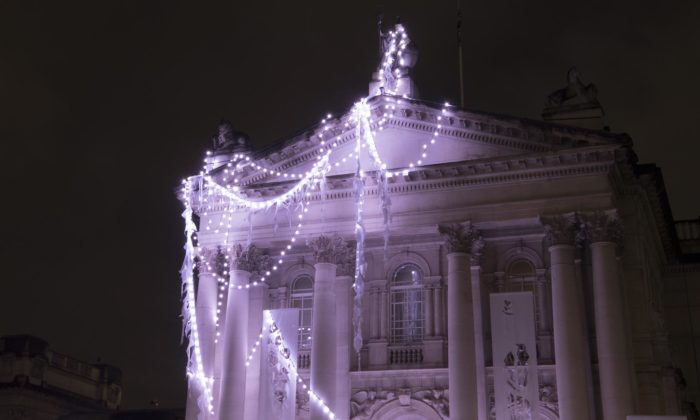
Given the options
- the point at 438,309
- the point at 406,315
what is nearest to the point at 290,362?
the point at 406,315

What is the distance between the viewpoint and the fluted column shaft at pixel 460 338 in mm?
24312

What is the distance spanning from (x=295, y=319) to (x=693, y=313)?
54.3 ft

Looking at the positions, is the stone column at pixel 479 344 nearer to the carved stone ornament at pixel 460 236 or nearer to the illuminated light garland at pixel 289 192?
the carved stone ornament at pixel 460 236

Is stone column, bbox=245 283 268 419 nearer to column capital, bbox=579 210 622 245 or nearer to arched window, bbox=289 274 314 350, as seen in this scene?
arched window, bbox=289 274 314 350

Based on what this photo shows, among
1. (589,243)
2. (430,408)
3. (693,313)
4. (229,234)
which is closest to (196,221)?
(229,234)

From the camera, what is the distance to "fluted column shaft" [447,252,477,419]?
2431 cm

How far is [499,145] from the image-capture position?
26.4m

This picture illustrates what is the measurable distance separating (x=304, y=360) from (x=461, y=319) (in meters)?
5.92

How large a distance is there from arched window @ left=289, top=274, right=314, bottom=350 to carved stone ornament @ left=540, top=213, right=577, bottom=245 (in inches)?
326

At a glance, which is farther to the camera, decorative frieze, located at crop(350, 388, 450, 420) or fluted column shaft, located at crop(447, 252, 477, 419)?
decorative frieze, located at crop(350, 388, 450, 420)

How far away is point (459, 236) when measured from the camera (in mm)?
25969

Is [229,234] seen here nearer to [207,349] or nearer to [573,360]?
[207,349]

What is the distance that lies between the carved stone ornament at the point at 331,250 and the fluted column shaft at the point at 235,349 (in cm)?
259

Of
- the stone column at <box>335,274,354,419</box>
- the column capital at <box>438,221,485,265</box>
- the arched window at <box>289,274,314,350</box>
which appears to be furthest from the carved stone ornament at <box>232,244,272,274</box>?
the column capital at <box>438,221,485,265</box>
